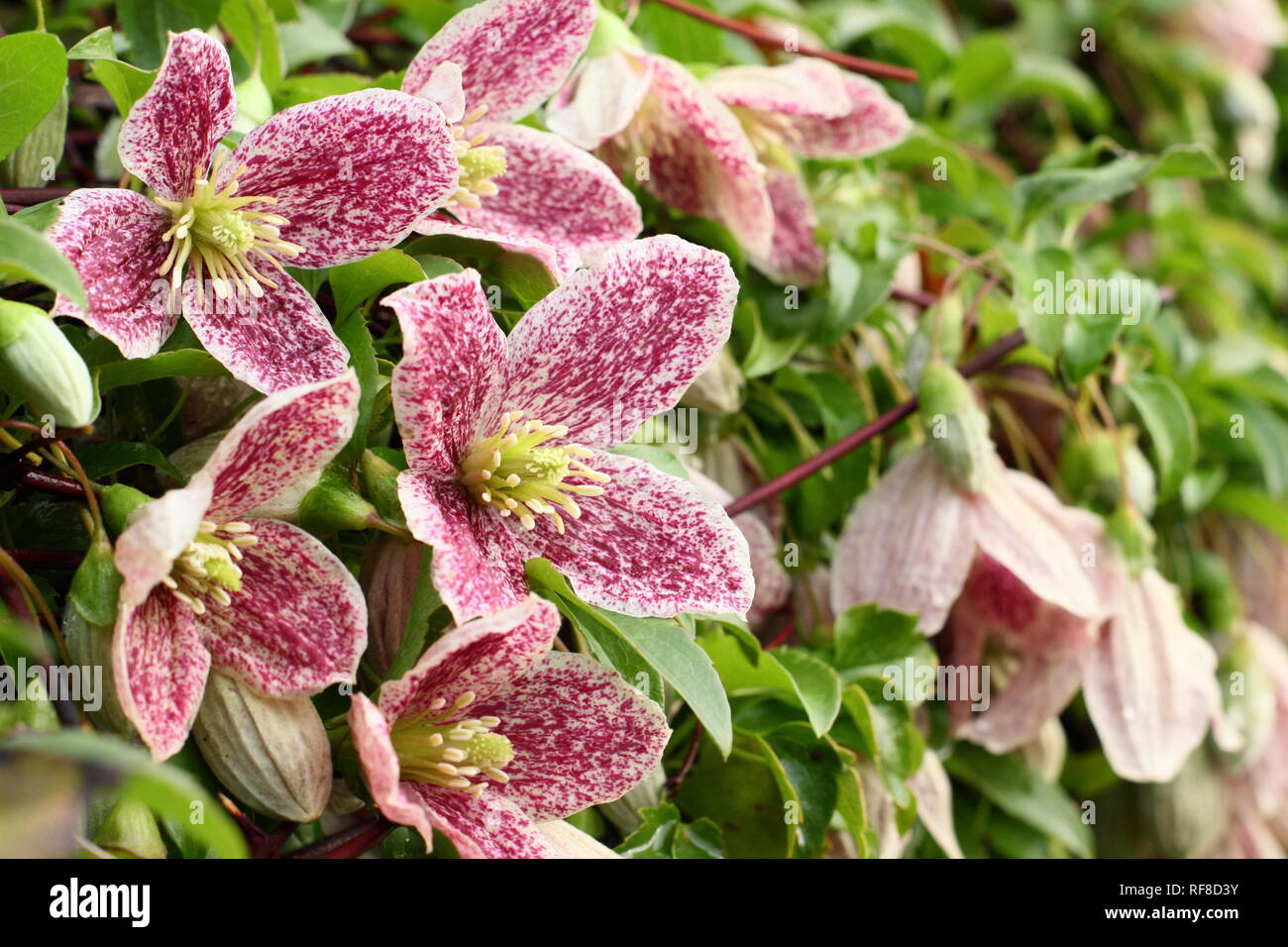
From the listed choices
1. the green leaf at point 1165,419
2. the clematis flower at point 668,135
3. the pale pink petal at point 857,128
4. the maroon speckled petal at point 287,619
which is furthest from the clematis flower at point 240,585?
the green leaf at point 1165,419

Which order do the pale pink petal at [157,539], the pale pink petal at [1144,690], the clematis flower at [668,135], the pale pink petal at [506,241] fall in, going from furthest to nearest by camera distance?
the pale pink petal at [1144,690]
the clematis flower at [668,135]
the pale pink petal at [506,241]
the pale pink petal at [157,539]

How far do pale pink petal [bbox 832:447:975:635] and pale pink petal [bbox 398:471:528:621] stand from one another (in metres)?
0.24

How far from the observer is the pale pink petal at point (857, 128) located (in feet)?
1.95

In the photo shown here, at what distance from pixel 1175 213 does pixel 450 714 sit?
79 centimetres

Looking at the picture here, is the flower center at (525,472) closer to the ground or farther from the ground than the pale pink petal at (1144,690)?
farther from the ground

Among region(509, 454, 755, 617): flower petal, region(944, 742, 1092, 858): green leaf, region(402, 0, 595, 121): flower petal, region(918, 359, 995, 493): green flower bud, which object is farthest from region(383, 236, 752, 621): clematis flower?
region(944, 742, 1092, 858): green leaf

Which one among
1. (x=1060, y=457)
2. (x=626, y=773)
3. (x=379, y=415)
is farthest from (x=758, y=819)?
(x=1060, y=457)

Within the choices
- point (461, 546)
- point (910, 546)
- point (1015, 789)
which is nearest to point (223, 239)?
point (461, 546)

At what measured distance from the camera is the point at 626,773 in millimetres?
385

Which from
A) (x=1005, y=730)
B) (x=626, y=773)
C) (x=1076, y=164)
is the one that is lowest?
(x=1005, y=730)

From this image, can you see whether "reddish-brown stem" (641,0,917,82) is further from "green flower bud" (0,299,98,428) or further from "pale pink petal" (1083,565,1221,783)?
"green flower bud" (0,299,98,428)

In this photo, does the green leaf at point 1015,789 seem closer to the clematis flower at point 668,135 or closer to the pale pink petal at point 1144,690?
the pale pink petal at point 1144,690

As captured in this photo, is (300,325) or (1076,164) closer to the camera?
(300,325)

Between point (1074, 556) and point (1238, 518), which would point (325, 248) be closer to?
point (1074, 556)
